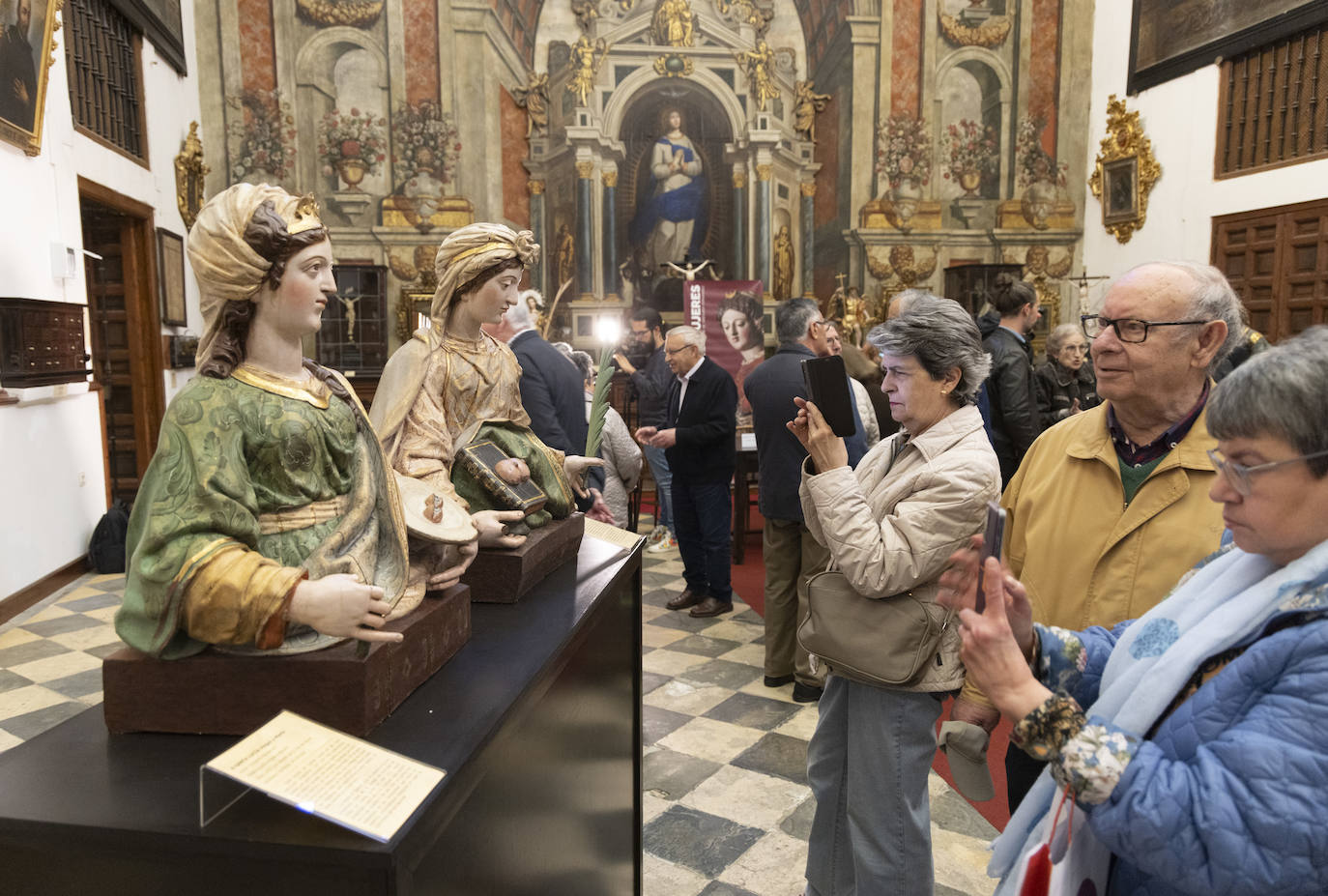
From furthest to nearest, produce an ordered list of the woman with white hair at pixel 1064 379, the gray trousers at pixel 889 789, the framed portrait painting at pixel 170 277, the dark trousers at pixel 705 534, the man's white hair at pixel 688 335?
the framed portrait painting at pixel 170 277, the woman with white hair at pixel 1064 379, the dark trousers at pixel 705 534, the man's white hair at pixel 688 335, the gray trousers at pixel 889 789

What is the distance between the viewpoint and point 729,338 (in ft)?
36.3

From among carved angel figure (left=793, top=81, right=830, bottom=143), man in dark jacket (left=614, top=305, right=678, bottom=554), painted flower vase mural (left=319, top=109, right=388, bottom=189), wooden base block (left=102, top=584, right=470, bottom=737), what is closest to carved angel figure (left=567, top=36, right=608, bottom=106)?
painted flower vase mural (left=319, top=109, right=388, bottom=189)

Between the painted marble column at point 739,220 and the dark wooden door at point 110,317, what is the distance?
728 centimetres

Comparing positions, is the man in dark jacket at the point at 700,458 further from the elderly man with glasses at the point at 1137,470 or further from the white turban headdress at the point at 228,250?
the white turban headdress at the point at 228,250

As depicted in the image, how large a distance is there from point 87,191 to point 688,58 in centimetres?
762

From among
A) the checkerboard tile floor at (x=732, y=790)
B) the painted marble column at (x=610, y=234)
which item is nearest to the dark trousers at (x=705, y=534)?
the checkerboard tile floor at (x=732, y=790)

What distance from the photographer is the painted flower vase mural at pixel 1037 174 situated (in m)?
12.0

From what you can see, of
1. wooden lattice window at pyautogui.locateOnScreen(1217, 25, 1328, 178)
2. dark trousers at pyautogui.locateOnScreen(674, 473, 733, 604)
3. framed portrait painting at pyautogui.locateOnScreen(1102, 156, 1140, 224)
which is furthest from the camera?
framed portrait painting at pyautogui.locateOnScreen(1102, 156, 1140, 224)

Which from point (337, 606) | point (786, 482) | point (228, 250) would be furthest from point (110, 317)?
point (337, 606)

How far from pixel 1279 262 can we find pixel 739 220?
6266 millimetres

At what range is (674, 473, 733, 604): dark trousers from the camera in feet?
18.2

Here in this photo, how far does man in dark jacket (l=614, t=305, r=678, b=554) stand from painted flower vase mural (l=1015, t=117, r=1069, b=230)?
7266 millimetres

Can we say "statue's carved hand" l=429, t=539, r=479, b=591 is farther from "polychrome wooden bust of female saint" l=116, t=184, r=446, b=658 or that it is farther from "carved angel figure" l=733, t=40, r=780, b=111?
"carved angel figure" l=733, t=40, r=780, b=111

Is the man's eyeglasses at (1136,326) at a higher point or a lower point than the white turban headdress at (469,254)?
lower
